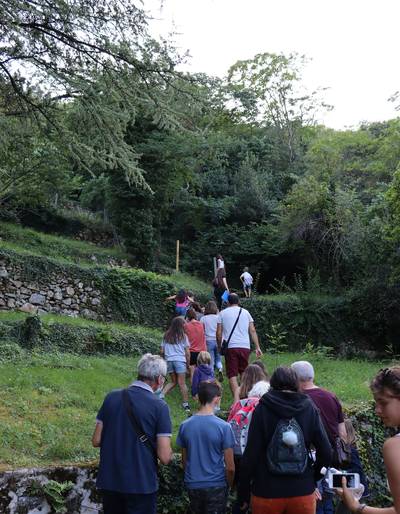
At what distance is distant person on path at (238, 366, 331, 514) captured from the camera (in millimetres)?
3645

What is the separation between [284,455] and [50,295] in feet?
45.1

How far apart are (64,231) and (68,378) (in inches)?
762

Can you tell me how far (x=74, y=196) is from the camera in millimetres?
30109

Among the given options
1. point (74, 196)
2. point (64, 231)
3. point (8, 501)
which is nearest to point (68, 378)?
point (8, 501)

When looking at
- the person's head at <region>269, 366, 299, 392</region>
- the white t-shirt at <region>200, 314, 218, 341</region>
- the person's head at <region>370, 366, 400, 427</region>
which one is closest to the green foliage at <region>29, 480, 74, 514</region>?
the person's head at <region>269, 366, 299, 392</region>

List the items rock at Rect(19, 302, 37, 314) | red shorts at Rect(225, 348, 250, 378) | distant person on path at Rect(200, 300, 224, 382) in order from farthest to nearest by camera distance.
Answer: rock at Rect(19, 302, 37, 314)
distant person on path at Rect(200, 300, 224, 382)
red shorts at Rect(225, 348, 250, 378)

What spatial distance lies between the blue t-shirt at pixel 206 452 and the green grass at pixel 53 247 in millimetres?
18357

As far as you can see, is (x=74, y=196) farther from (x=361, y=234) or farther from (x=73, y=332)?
(x=73, y=332)

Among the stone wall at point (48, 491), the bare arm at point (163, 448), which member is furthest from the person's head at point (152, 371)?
the stone wall at point (48, 491)

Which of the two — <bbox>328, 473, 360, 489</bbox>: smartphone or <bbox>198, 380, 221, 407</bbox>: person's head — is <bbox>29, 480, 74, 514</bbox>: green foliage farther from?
<bbox>328, 473, 360, 489</bbox>: smartphone

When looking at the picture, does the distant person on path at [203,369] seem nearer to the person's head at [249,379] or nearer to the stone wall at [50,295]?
the person's head at [249,379]

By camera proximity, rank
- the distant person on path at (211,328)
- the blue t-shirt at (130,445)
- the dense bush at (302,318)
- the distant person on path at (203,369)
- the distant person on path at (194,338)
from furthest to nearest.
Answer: the dense bush at (302,318)
the distant person on path at (211,328)
the distant person on path at (194,338)
the distant person on path at (203,369)
the blue t-shirt at (130,445)

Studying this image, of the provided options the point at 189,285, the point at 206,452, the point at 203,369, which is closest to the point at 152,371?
the point at 206,452

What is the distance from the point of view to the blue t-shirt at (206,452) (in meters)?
4.17
